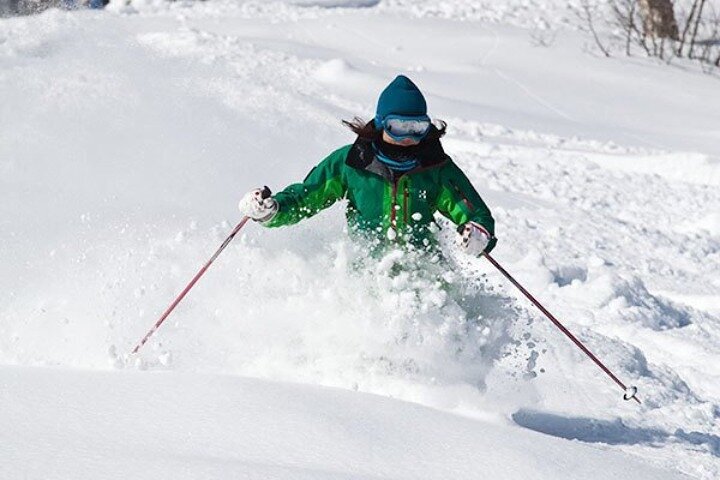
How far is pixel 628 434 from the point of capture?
17.6 feet

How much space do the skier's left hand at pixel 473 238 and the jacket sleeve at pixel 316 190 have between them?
56cm

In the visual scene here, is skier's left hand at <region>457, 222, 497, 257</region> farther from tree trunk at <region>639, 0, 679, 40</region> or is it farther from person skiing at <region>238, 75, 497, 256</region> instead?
tree trunk at <region>639, 0, 679, 40</region>

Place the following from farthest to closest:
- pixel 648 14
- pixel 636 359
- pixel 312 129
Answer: pixel 648 14
pixel 312 129
pixel 636 359

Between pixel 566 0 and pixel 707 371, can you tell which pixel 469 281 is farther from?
pixel 566 0

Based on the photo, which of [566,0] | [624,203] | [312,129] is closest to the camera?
[624,203]

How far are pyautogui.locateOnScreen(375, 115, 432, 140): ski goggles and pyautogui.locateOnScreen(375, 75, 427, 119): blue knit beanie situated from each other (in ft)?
0.06

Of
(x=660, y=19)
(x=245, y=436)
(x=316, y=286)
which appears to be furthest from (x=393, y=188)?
(x=660, y=19)

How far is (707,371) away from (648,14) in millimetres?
11047

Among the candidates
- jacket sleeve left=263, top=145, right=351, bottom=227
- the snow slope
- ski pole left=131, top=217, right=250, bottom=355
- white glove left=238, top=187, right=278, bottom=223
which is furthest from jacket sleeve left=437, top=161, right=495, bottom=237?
the snow slope

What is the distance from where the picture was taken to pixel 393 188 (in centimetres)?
541

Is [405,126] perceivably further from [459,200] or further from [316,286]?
[316,286]

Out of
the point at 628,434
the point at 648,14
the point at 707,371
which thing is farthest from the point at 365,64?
the point at 628,434

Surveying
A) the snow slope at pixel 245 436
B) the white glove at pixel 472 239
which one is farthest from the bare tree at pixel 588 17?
the snow slope at pixel 245 436

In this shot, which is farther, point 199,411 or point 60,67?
point 60,67
